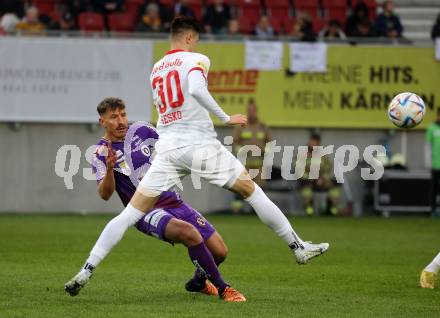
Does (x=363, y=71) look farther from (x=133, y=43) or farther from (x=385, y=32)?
(x=133, y=43)

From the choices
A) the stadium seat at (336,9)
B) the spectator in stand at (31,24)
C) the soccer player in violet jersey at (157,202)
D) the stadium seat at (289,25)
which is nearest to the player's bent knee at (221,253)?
the soccer player in violet jersey at (157,202)

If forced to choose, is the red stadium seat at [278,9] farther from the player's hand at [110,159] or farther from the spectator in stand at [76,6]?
the player's hand at [110,159]

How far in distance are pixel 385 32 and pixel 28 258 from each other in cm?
1237

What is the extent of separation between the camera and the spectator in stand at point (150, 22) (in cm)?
2192

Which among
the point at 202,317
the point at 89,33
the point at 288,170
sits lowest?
the point at 288,170

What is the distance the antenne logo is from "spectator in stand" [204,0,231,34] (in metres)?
1.04

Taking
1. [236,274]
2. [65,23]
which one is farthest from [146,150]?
[65,23]

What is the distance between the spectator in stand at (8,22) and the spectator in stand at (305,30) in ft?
19.8

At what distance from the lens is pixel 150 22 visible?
22.0 meters

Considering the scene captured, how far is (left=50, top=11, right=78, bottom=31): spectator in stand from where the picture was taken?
21.8 metres

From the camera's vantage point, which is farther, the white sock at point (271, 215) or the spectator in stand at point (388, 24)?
the spectator in stand at point (388, 24)

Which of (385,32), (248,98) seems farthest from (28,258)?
(385,32)

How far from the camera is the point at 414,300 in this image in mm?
9383

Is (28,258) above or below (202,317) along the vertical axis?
below
